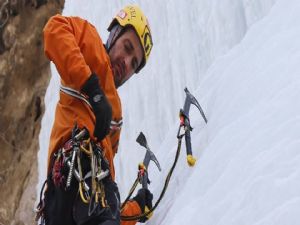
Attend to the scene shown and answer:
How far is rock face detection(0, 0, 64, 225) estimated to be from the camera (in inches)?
193

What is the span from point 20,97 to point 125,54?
2.79 meters

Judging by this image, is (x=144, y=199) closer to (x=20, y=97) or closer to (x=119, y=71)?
(x=119, y=71)

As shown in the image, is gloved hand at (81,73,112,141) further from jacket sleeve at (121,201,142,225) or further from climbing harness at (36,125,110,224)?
jacket sleeve at (121,201,142,225)

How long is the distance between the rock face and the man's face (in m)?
2.61

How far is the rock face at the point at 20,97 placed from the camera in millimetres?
4914

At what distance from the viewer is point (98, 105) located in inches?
79.7

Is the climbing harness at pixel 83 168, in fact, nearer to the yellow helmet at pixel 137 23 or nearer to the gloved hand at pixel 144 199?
the gloved hand at pixel 144 199

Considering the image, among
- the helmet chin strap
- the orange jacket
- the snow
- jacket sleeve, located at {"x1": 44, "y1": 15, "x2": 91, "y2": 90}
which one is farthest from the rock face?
jacket sleeve, located at {"x1": 44, "y1": 15, "x2": 91, "y2": 90}

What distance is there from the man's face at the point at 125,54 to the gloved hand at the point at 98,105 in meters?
0.47

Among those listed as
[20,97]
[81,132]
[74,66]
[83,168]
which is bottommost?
[83,168]

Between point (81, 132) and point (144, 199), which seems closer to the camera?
point (81, 132)

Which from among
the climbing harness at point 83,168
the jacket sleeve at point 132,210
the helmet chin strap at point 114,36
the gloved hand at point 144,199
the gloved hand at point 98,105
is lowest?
the jacket sleeve at point 132,210

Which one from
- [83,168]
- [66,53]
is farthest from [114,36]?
[83,168]

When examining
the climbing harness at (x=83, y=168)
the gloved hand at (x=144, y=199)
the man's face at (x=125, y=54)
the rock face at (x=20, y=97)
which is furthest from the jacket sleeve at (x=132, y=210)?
the rock face at (x=20, y=97)
